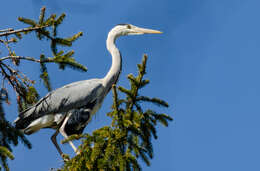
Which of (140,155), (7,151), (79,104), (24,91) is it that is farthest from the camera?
(79,104)

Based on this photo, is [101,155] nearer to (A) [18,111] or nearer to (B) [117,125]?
(B) [117,125]

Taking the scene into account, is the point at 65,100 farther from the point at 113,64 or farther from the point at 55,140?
the point at 113,64

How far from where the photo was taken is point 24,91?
17.2 feet

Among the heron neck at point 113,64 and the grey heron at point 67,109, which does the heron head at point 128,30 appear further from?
the grey heron at point 67,109


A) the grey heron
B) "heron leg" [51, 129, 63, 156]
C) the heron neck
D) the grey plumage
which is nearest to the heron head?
the heron neck

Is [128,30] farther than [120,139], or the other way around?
[128,30]

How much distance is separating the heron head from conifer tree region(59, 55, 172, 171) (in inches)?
121

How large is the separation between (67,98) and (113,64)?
100 cm

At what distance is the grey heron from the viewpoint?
19.9 feet

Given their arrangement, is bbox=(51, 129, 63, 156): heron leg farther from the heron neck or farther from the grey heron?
the heron neck

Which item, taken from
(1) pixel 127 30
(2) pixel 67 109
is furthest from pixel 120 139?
(1) pixel 127 30

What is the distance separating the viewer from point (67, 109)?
623 cm

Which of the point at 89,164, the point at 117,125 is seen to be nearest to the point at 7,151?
the point at 89,164

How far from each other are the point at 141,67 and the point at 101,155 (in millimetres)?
1004
